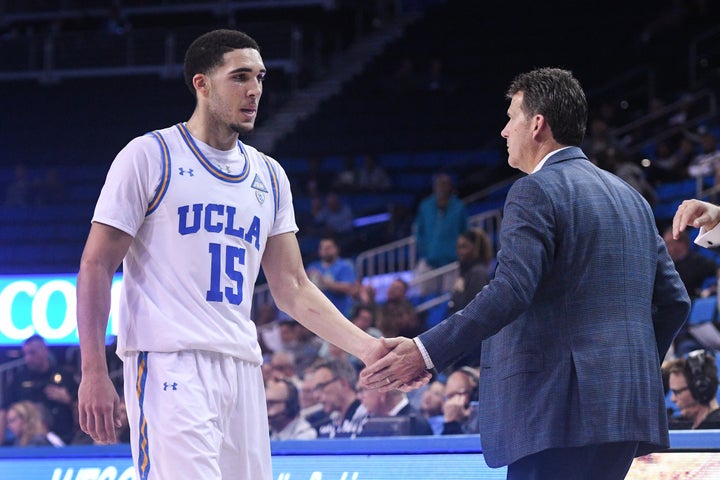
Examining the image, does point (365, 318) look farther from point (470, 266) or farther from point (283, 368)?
point (470, 266)

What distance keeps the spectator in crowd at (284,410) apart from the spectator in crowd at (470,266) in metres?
1.40

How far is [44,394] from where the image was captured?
9.69 m

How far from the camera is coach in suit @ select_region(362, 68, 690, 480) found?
3.51 metres

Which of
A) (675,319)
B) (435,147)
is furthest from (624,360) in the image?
(435,147)

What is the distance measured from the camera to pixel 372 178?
15828mm

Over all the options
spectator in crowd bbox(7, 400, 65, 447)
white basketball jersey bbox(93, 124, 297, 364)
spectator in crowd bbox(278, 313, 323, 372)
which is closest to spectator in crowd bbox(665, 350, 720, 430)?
white basketball jersey bbox(93, 124, 297, 364)

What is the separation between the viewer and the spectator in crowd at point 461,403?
261 inches

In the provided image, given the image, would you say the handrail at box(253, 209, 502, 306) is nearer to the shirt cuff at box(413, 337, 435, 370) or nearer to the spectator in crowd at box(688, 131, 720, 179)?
the spectator in crowd at box(688, 131, 720, 179)

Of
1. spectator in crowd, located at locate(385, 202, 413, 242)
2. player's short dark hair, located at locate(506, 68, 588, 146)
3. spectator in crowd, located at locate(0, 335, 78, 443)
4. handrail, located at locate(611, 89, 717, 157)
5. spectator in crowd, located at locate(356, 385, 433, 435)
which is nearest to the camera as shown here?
player's short dark hair, located at locate(506, 68, 588, 146)

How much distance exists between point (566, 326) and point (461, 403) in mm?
3279

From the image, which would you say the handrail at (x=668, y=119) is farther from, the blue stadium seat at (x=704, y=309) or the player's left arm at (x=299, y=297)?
the player's left arm at (x=299, y=297)

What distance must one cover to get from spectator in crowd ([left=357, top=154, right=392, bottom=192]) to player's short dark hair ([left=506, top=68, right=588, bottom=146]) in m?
11.8

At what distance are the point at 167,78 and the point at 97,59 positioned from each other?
135 cm

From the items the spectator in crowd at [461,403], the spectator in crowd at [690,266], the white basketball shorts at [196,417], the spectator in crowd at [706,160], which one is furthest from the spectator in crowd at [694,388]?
the spectator in crowd at [706,160]
